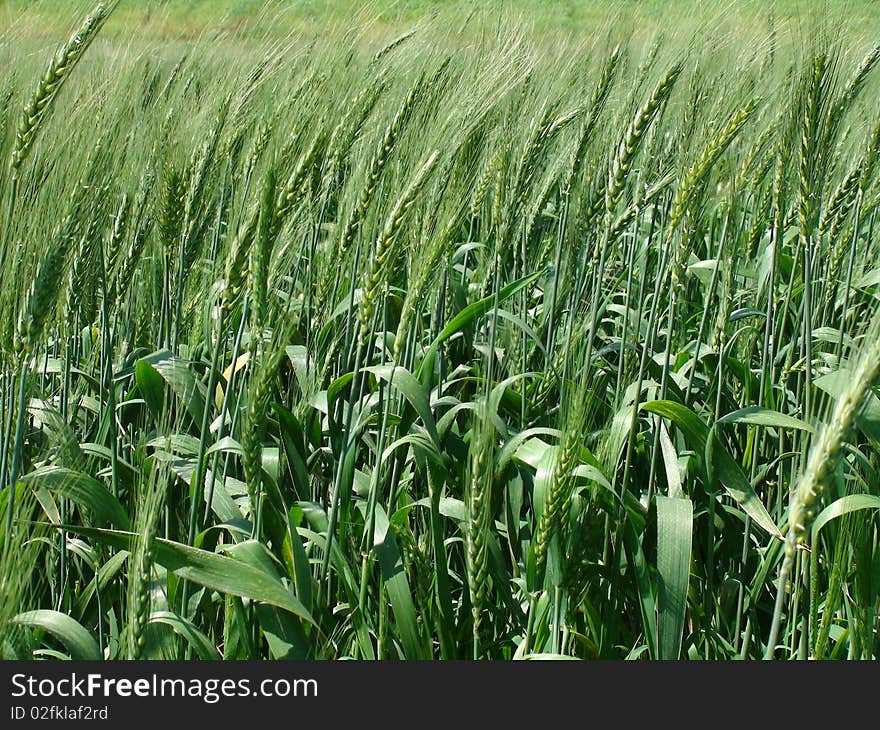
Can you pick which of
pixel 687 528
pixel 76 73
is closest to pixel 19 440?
pixel 687 528

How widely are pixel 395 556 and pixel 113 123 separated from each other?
119 cm

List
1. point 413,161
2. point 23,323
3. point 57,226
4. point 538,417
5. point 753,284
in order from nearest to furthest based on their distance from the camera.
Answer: point 23,323 < point 57,226 < point 413,161 < point 538,417 < point 753,284

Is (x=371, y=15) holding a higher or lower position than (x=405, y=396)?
higher

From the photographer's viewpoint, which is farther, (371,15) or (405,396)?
(371,15)

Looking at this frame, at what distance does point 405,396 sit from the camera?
1.96 m

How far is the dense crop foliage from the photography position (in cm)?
153

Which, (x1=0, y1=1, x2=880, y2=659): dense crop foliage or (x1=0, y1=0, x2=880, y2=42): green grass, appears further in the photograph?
(x1=0, y1=0, x2=880, y2=42): green grass

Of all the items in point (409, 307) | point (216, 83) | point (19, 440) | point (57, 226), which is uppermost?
point (216, 83)

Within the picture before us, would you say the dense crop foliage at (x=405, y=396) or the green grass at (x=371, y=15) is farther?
the green grass at (x=371, y=15)

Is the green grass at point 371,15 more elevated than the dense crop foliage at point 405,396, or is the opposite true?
the green grass at point 371,15

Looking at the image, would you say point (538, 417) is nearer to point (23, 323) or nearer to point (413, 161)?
point (413, 161)

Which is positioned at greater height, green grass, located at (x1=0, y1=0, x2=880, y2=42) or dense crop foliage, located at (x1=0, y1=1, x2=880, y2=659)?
green grass, located at (x1=0, y1=0, x2=880, y2=42)

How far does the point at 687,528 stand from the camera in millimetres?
1640

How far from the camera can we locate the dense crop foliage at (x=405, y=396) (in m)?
1.53
